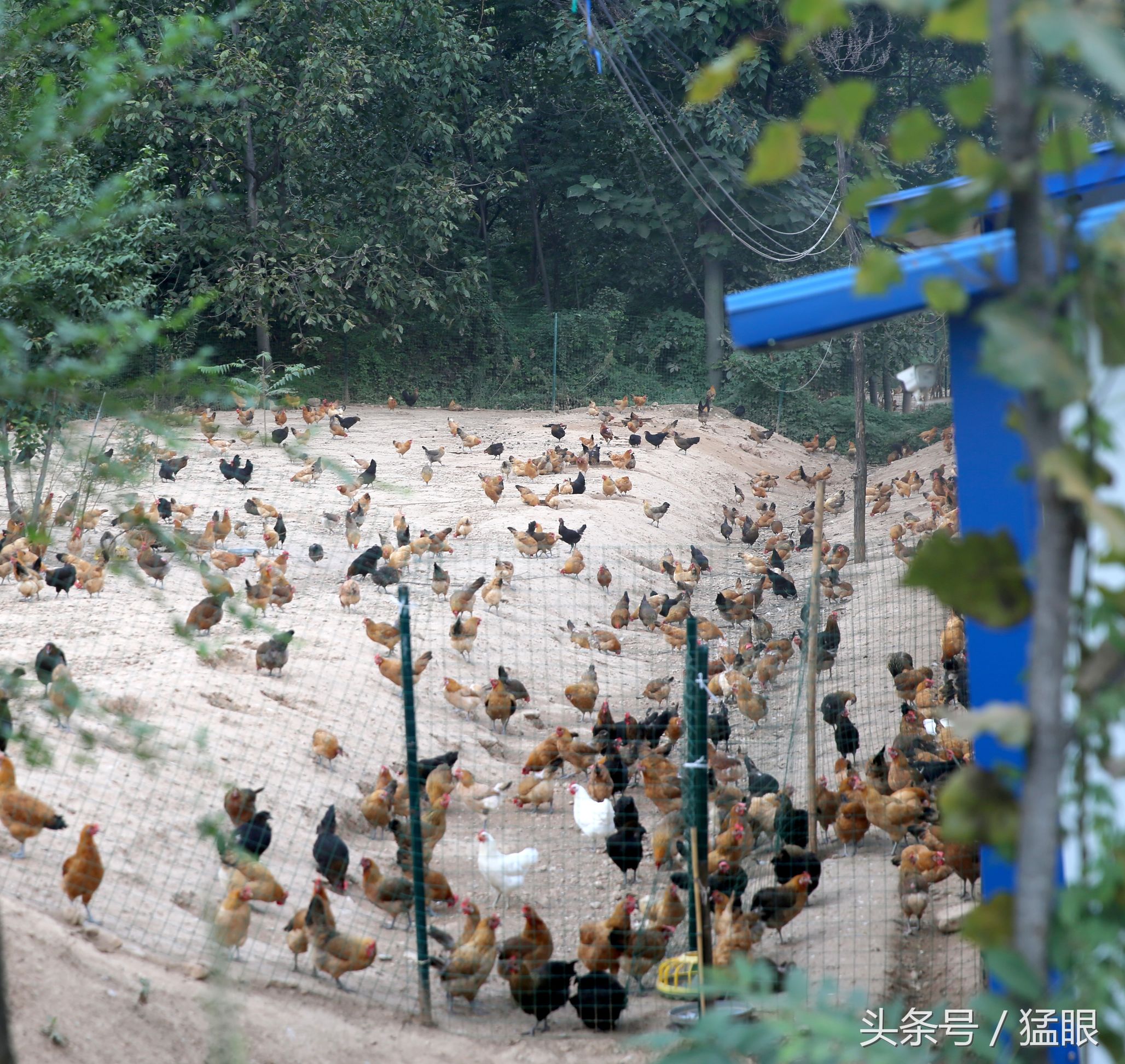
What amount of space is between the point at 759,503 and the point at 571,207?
13433 mm

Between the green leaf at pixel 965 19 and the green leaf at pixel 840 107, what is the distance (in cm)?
11

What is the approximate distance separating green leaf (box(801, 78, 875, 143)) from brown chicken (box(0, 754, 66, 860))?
17.7ft

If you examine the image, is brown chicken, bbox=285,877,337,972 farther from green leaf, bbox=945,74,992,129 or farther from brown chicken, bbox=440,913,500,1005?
green leaf, bbox=945,74,992,129

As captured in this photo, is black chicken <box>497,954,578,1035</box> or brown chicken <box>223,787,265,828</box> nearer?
black chicken <box>497,954,578,1035</box>

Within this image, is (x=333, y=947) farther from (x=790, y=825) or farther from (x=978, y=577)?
(x=978, y=577)

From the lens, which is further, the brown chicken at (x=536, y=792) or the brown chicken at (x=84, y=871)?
the brown chicken at (x=536, y=792)

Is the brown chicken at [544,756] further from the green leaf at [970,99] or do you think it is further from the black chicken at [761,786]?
the green leaf at [970,99]

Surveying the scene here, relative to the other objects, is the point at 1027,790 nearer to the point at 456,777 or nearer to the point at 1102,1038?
the point at 1102,1038

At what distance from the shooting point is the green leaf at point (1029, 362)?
1.42 meters

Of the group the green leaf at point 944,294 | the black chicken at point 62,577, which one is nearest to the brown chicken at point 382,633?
the black chicken at point 62,577

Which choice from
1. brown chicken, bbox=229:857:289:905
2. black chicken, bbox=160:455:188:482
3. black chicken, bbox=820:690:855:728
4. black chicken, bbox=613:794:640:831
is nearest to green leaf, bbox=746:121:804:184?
brown chicken, bbox=229:857:289:905

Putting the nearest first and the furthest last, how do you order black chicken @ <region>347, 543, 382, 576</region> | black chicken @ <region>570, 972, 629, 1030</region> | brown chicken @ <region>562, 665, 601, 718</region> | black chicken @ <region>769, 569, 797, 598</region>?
black chicken @ <region>570, 972, 629, 1030</region> → brown chicken @ <region>562, 665, 601, 718</region> → black chicken @ <region>347, 543, 382, 576</region> → black chicken @ <region>769, 569, 797, 598</region>

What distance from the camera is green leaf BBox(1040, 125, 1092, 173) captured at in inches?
59.4

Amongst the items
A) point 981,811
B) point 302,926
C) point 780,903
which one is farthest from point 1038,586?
point 302,926
